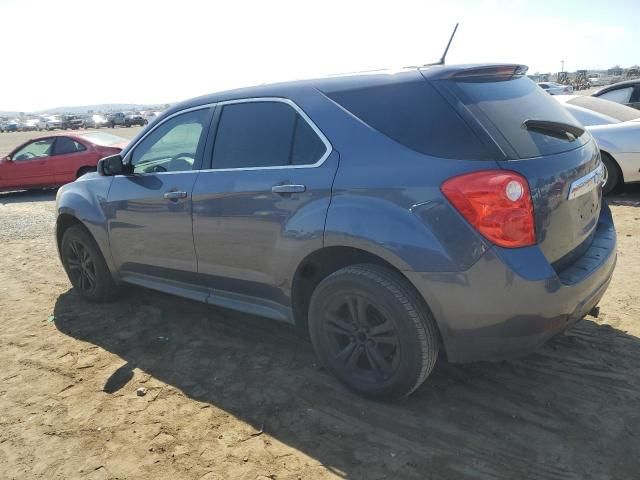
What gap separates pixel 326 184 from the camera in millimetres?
2832

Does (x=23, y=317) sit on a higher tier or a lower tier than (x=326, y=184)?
lower

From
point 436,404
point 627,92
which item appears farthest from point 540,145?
point 627,92

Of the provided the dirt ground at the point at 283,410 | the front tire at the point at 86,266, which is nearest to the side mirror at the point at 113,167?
the front tire at the point at 86,266

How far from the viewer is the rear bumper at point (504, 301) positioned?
2.38m

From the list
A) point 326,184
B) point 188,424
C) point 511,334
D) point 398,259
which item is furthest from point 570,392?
point 188,424

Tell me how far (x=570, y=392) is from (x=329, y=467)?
146 centimetres

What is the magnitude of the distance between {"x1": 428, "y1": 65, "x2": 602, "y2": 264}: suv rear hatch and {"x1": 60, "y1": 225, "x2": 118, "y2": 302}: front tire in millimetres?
3321

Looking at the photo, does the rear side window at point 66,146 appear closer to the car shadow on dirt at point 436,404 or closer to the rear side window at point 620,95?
the car shadow on dirt at point 436,404

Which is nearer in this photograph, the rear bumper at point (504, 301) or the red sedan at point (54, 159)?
the rear bumper at point (504, 301)

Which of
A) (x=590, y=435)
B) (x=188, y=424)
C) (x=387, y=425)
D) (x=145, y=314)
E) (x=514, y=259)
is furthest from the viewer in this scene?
(x=145, y=314)

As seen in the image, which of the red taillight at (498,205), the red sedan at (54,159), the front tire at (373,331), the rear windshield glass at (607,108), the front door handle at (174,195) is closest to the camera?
the red taillight at (498,205)

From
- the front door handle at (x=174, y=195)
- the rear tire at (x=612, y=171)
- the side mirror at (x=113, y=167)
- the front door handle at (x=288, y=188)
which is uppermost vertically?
the side mirror at (x=113, y=167)

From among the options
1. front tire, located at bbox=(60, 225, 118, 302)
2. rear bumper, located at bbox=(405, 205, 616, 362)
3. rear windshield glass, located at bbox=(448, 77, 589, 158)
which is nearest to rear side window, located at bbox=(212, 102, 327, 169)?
rear windshield glass, located at bbox=(448, 77, 589, 158)

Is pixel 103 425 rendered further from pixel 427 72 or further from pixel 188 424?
pixel 427 72
